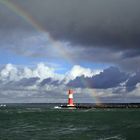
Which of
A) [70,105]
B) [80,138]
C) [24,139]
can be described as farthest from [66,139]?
[70,105]

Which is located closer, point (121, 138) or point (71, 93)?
point (121, 138)

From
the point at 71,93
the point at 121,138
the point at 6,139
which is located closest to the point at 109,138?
the point at 121,138

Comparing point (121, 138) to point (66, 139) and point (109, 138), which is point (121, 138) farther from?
point (66, 139)

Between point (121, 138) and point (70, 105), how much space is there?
129 metres

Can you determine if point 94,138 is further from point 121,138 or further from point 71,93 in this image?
point 71,93

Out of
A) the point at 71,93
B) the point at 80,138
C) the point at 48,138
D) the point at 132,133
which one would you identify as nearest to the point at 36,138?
the point at 48,138

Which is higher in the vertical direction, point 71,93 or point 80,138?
point 71,93

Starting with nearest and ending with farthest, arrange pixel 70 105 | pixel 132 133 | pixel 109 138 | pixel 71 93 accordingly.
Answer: pixel 109 138 → pixel 132 133 → pixel 71 93 → pixel 70 105

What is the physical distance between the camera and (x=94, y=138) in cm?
5003

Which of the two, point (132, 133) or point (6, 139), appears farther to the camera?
point (132, 133)

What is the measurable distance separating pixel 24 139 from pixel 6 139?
8.27 feet

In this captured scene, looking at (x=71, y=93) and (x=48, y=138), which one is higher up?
(x=71, y=93)

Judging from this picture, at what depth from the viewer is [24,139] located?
5022cm

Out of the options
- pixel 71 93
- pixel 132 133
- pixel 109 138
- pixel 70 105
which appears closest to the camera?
pixel 109 138
